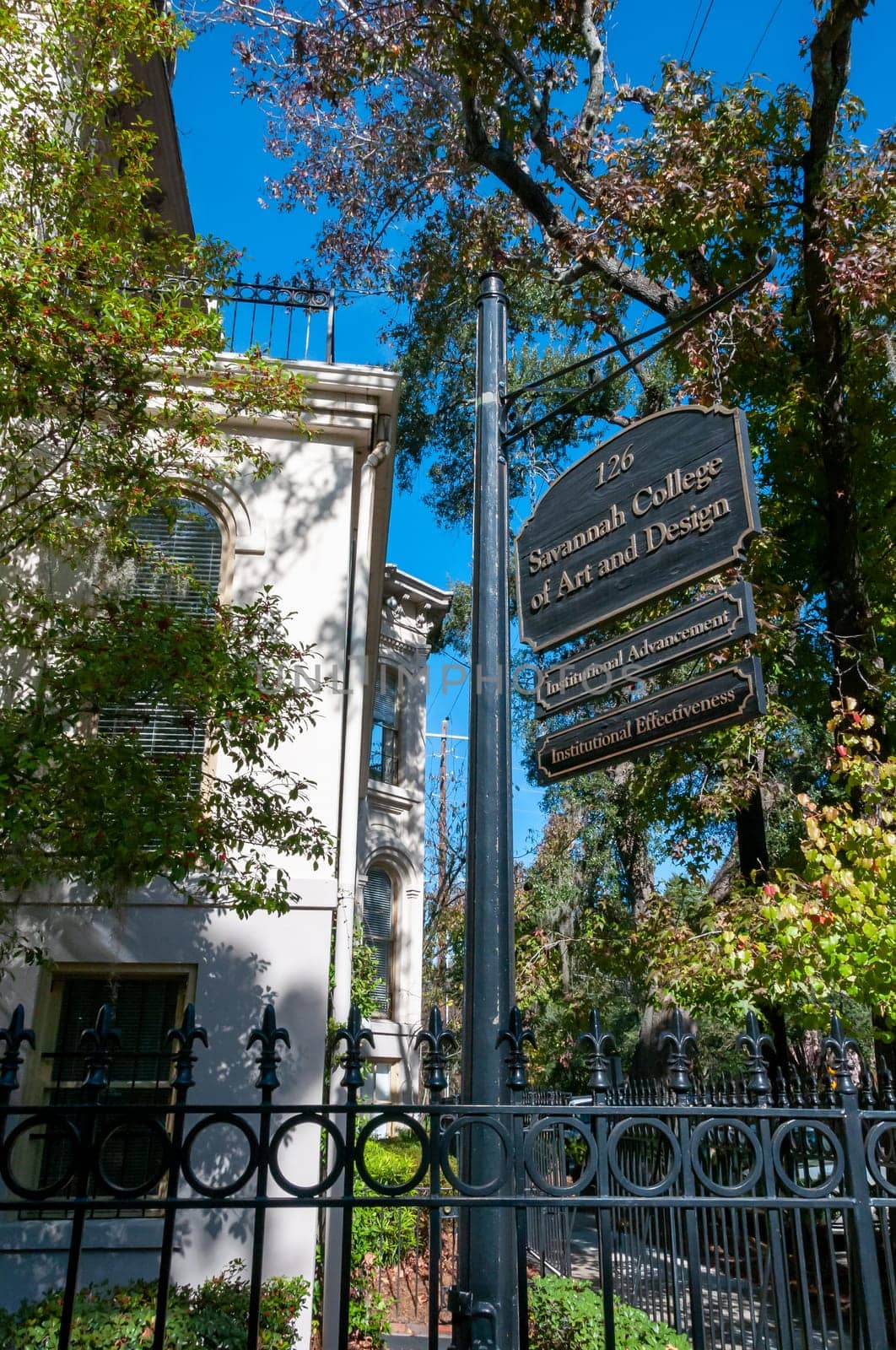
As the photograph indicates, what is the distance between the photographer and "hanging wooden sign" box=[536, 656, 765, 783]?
330cm

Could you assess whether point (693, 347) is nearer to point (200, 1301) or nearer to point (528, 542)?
point (528, 542)

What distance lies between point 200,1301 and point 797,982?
4684mm

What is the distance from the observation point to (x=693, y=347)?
10070 mm

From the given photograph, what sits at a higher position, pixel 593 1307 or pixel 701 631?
pixel 701 631

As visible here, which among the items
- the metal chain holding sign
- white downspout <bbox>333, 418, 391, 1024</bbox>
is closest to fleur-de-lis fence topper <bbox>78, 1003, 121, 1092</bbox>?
white downspout <bbox>333, 418, 391, 1024</bbox>

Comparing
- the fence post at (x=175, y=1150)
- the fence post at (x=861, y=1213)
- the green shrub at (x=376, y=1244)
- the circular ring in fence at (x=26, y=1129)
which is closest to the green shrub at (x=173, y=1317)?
the green shrub at (x=376, y=1244)

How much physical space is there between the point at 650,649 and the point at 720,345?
25.6 ft

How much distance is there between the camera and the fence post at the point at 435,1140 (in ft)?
9.77

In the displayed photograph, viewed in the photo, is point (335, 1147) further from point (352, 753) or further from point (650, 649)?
point (352, 753)

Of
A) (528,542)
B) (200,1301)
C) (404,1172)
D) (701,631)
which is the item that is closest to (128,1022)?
(200,1301)

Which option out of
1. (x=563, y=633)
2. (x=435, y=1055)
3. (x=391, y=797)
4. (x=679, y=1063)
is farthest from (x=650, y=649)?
(x=391, y=797)

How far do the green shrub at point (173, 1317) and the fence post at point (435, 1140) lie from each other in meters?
3.44

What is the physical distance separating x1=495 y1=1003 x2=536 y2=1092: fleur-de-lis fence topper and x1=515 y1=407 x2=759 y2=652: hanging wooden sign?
1.44 m

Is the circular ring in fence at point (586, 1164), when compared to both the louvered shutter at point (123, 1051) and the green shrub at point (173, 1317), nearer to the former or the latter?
the green shrub at point (173, 1317)
